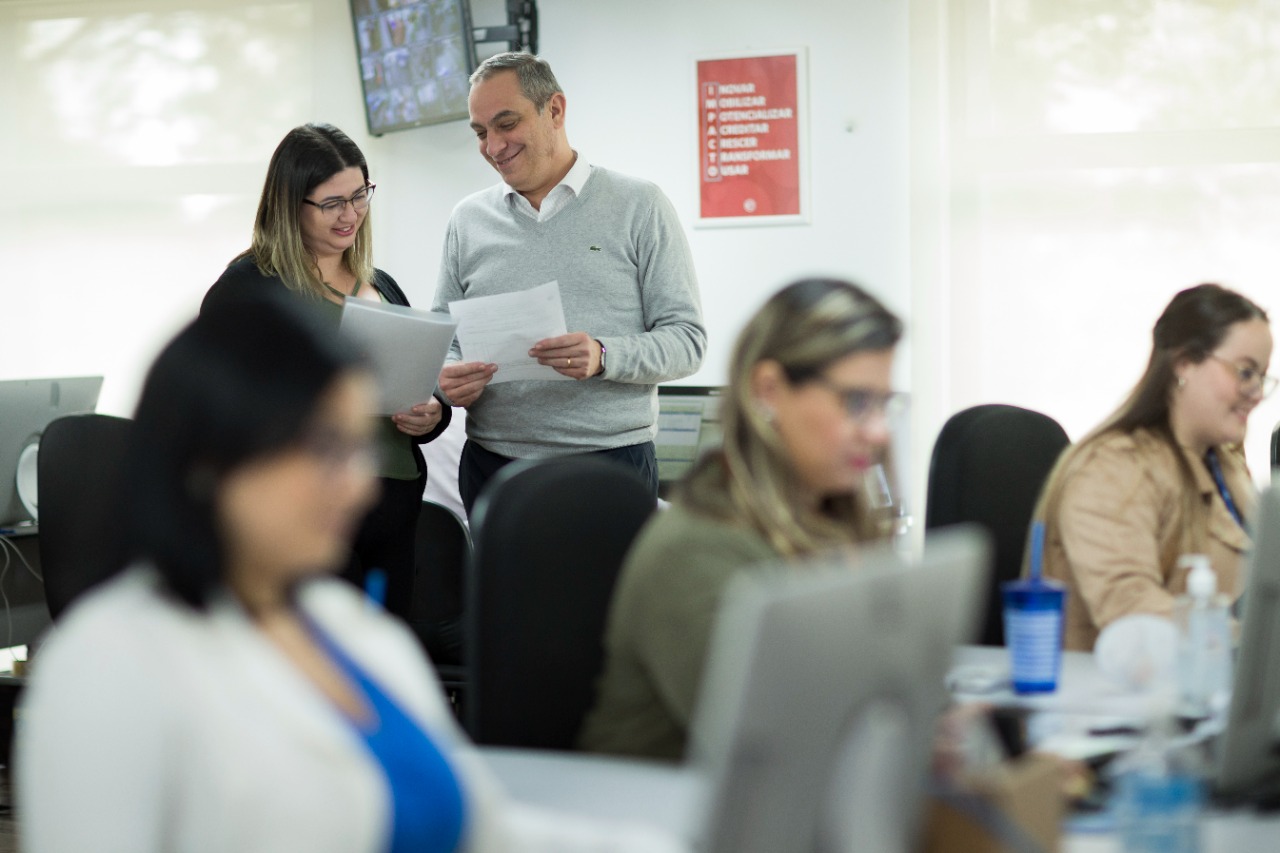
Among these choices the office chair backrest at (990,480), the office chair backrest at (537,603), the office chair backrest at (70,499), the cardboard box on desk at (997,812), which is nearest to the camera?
the cardboard box on desk at (997,812)

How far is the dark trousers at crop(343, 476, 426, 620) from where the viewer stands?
267 cm

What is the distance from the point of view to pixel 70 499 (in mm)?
2545

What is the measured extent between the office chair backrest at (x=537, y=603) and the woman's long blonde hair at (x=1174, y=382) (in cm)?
78

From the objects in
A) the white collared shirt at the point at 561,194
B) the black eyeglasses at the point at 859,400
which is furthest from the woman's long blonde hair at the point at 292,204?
the black eyeglasses at the point at 859,400

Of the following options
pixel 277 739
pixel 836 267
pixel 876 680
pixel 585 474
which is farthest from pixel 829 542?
pixel 836 267

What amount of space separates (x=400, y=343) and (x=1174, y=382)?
4.27 feet

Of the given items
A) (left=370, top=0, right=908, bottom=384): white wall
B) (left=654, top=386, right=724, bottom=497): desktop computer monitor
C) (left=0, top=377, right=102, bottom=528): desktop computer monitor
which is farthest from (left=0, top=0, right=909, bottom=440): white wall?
(left=0, top=377, right=102, bottom=528): desktop computer monitor

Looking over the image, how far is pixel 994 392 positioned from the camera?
4.20 meters

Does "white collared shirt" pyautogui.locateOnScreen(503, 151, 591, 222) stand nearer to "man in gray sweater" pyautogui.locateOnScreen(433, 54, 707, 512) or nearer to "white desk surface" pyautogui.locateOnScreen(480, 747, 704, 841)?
"man in gray sweater" pyautogui.locateOnScreen(433, 54, 707, 512)

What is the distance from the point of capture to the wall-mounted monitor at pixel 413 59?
4.25 metres

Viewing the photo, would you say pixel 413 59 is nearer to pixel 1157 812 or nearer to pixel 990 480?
pixel 990 480

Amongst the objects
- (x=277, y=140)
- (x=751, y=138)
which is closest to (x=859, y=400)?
(x=751, y=138)

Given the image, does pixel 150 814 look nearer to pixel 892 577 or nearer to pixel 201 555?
pixel 201 555

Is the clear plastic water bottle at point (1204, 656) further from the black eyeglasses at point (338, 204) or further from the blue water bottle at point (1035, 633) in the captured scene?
the black eyeglasses at point (338, 204)
